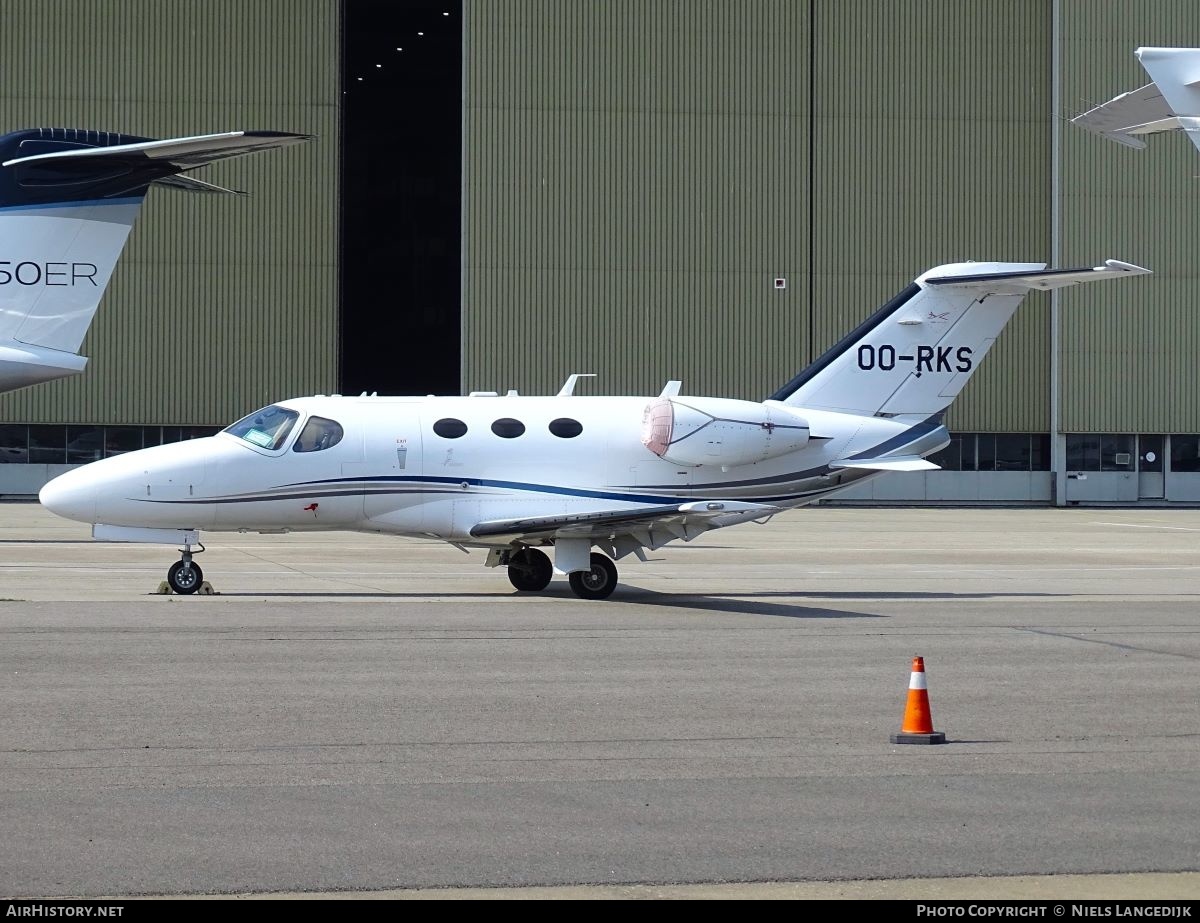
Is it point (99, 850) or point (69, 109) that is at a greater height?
point (69, 109)

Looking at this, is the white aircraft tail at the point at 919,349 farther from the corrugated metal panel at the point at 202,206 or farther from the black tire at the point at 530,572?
the corrugated metal panel at the point at 202,206

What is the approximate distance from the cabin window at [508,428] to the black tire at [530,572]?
60.4 inches

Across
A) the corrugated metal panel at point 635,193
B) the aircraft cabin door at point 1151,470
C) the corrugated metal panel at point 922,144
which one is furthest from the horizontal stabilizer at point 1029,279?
the aircraft cabin door at point 1151,470

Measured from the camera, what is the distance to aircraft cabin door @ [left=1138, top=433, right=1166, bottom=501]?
172 ft

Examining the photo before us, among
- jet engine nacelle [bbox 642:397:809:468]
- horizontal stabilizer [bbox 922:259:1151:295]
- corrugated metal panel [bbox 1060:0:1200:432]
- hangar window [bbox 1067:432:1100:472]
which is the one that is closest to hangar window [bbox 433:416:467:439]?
jet engine nacelle [bbox 642:397:809:468]

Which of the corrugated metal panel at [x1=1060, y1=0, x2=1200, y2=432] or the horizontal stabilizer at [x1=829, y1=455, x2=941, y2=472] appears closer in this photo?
→ the horizontal stabilizer at [x1=829, y1=455, x2=941, y2=472]

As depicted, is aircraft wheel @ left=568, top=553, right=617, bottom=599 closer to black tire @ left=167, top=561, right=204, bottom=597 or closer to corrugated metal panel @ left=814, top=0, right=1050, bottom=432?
black tire @ left=167, top=561, right=204, bottom=597

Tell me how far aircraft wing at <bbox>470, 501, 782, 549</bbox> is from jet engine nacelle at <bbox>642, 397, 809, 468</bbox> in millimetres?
840

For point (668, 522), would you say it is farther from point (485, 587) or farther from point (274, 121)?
point (274, 121)

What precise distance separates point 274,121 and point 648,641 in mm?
36775

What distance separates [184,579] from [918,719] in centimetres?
1129

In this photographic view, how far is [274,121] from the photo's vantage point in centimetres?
4822

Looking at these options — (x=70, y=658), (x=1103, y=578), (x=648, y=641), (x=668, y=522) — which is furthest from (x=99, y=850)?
(x=1103, y=578)

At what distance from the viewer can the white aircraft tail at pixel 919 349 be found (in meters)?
21.5
